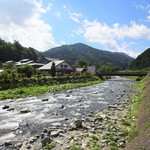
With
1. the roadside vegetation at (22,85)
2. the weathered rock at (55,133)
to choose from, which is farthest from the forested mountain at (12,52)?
the weathered rock at (55,133)

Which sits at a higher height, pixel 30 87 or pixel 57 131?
pixel 30 87

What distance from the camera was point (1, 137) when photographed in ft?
46.2

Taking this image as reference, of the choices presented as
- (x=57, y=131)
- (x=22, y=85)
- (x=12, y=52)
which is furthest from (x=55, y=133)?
(x=12, y=52)

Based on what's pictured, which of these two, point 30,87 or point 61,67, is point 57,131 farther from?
point 61,67

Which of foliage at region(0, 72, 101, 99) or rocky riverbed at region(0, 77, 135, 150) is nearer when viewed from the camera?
rocky riverbed at region(0, 77, 135, 150)

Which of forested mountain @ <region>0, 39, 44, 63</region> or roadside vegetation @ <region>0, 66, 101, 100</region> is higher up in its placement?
forested mountain @ <region>0, 39, 44, 63</region>

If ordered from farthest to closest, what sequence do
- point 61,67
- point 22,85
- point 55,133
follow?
point 61,67, point 22,85, point 55,133

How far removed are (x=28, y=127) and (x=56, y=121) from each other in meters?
2.42

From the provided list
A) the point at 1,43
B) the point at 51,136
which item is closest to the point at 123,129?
the point at 51,136

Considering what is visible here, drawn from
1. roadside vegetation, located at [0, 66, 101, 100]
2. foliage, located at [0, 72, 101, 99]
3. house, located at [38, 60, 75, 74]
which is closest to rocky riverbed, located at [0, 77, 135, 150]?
roadside vegetation, located at [0, 66, 101, 100]

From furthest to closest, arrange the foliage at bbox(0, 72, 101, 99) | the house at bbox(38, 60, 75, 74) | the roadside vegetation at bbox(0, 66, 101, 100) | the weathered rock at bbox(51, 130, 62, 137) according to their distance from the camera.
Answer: the house at bbox(38, 60, 75, 74)
the roadside vegetation at bbox(0, 66, 101, 100)
the foliage at bbox(0, 72, 101, 99)
the weathered rock at bbox(51, 130, 62, 137)

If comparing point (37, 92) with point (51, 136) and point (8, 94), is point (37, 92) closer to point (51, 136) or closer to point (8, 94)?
point (8, 94)

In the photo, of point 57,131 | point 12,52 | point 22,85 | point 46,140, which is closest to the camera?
point 46,140

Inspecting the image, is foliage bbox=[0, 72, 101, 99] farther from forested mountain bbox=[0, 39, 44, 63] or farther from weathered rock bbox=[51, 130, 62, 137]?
forested mountain bbox=[0, 39, 44, 63]
